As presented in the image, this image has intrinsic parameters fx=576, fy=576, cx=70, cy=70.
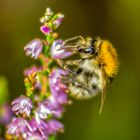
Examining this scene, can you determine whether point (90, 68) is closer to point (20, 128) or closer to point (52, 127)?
point (52, 127)

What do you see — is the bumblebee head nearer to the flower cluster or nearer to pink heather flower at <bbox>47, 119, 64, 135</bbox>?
the flower cluster

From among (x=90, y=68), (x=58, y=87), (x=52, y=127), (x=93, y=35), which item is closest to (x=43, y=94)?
→ (x=58, y=87)

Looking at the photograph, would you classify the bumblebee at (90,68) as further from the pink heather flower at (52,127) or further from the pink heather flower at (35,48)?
the pink heather flower at (35,48)

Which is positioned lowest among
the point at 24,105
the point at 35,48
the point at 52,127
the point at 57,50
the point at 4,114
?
the point at 4,114

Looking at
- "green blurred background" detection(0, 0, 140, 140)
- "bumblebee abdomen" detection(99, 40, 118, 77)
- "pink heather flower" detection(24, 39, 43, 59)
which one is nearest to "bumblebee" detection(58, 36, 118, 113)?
"bumblebee abdomen" detection(99, 40, 118, 77)

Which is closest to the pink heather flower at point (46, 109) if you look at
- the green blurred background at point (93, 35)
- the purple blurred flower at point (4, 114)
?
the purple blurred flower at point (4, 114)
